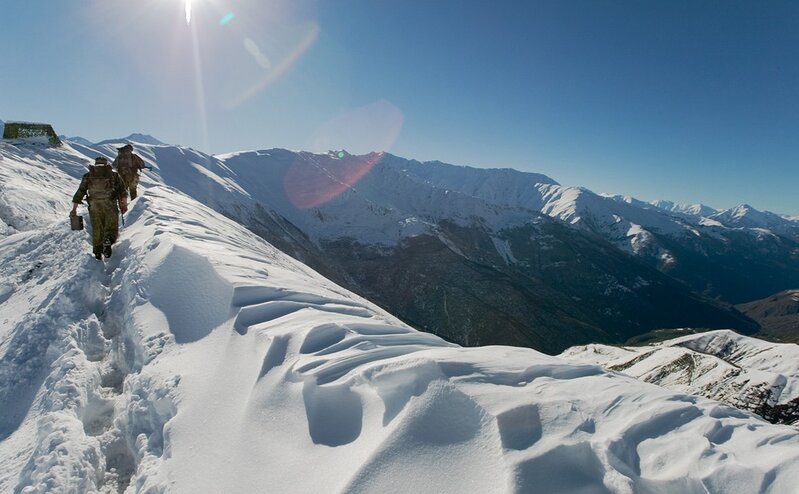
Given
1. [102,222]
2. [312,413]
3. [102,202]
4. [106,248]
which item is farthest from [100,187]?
[312,413]

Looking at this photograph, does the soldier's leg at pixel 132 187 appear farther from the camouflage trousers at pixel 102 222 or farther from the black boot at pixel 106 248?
the black boot at pixel 106 248

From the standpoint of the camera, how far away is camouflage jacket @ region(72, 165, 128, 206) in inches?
490

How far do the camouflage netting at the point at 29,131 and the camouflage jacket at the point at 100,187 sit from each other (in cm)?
4069

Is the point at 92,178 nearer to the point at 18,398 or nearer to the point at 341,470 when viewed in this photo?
the point at 18,398

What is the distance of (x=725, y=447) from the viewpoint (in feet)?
15.4

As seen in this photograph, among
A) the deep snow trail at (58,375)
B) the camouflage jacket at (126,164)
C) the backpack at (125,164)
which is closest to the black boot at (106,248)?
the deep snow trail at (58,375)

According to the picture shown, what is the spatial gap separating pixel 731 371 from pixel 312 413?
107 meters

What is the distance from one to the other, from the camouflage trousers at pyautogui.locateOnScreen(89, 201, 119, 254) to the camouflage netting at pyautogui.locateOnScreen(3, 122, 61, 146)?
41816mm

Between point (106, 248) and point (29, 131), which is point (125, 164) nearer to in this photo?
point (106, 248)

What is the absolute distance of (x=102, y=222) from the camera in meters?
12.1

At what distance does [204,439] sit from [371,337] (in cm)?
305

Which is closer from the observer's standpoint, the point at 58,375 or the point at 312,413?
the point at 312,413

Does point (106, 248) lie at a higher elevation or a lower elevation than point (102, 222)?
lower

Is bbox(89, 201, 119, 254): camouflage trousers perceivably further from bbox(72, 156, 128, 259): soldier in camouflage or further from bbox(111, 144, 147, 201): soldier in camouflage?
bbox(111, 144, 147, 201): soldier in camouflage
